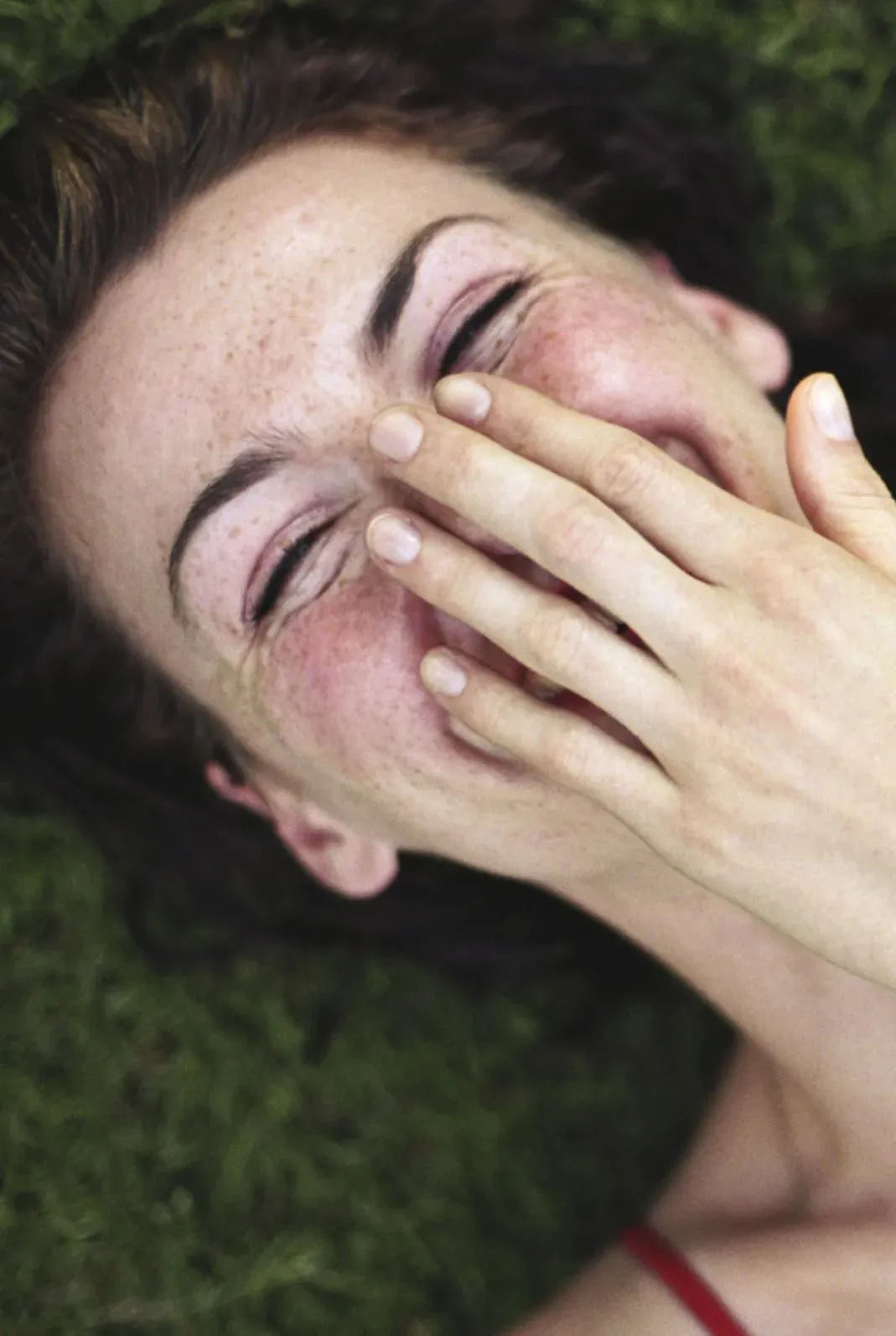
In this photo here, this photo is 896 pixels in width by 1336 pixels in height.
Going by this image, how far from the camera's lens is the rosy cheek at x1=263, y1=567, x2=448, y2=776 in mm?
1144

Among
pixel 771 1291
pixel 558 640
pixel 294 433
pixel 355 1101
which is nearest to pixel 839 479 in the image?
pixel 558 640

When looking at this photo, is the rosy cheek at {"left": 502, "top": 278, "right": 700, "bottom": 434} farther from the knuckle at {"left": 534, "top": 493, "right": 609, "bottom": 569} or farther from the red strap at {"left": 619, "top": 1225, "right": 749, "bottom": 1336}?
the red strap at {"left": 619, "top": 1225, "right": 749, "bottom": 1336}

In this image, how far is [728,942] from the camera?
141 centimetres

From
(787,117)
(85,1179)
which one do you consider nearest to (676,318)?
(787,117)

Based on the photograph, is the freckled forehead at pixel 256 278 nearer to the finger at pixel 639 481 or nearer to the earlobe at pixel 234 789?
the finger at pixel 639 481

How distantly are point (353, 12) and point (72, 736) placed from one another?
1.03 metres

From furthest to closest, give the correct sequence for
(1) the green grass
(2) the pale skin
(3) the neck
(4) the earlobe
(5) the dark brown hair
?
(1) the green grass
(4) the earlobe
(3) the neck
(5) the dark brown hair
(2) the pale skin

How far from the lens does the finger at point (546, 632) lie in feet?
3.40

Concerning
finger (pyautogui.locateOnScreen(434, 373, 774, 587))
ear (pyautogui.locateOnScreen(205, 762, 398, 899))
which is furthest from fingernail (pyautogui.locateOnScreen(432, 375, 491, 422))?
ear (pyautogui.locateOnScreen(205, 762, 398, 899))

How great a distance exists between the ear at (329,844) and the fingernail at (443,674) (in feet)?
1.13

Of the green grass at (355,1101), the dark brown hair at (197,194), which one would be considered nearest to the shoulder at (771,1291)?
the green grass at (355,1101)

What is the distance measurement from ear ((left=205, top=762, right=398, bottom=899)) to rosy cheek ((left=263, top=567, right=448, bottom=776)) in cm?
22

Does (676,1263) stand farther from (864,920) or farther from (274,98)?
(274,98)

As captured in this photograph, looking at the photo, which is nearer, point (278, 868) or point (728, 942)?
point (728, 942)
